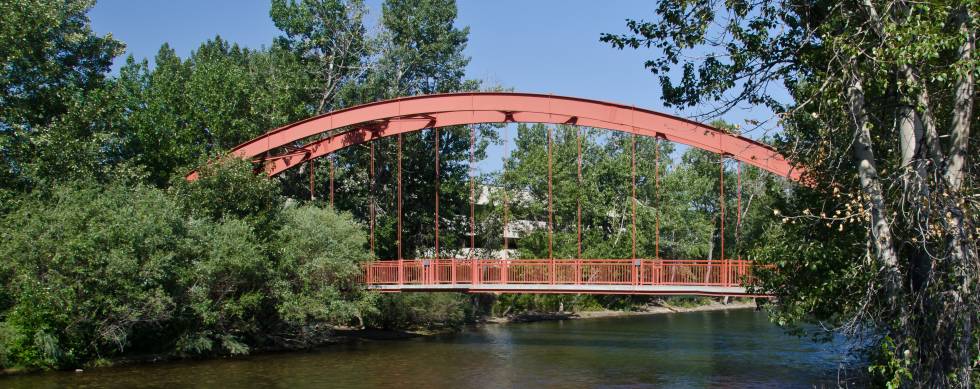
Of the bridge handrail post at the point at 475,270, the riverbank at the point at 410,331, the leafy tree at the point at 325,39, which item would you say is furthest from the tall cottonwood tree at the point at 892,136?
the leafy tree at the point at 325,39

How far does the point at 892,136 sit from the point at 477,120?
16372 millimetres

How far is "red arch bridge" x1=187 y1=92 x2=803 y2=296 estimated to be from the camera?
23219 mm

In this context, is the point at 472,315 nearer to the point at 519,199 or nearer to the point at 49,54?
the point at 519,199

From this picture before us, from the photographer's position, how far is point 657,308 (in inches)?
2201

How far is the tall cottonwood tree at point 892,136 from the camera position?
1077cm

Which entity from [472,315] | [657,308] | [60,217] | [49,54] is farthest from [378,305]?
[657,308]

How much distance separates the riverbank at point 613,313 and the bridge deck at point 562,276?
1535cm

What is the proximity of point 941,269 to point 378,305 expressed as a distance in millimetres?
24595

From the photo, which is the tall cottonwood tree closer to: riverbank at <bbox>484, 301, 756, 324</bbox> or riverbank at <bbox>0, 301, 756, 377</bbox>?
riverbank at <bbox>0, 301, 756, 377</bbox>

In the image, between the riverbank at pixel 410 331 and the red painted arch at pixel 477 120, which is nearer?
the riverbank at pixel 410 331

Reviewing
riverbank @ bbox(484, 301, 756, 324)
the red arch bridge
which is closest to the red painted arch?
the red arch bridge

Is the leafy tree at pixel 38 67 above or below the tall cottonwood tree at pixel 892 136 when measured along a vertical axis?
above

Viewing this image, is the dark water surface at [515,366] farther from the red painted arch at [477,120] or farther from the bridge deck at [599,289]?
the red painted arch at [477,120]

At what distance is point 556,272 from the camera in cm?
2622
